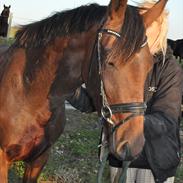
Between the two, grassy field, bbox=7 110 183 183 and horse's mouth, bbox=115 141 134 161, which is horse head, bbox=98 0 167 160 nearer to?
horse's mouth, bbox=115 141 134 161

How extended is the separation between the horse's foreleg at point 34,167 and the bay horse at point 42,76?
0.26ft

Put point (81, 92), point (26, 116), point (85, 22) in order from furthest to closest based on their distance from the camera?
point (81, 92) → point (26, 116) → point (85, 22)

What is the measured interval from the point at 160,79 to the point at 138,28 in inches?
20.9

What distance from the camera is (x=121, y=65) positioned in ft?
7.61

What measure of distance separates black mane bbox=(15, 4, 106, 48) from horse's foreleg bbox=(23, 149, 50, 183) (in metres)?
1.04

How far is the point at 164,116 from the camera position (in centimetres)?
272

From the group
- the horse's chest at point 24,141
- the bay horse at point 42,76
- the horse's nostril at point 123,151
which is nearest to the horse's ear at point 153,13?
the bay horse at point 42,76

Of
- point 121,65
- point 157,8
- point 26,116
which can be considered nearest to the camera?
point 121,65

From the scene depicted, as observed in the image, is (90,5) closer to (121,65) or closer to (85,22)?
(85,22)

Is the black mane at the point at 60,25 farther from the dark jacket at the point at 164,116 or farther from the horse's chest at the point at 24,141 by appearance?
the horse's chest at the point at 24,141

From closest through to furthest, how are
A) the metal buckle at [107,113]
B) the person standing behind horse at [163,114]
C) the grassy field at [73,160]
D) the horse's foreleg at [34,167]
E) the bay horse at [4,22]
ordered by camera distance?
the metal buckle at [107,113], the person standing behind horse at [163,114], the horse's foreleg at [34,167], the grassy field at [73,160], the bay horse at [4,22]

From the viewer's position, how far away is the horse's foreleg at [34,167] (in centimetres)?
353

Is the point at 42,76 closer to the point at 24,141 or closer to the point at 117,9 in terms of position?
the point at 24,141

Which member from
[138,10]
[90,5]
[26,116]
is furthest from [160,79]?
[26,116]
